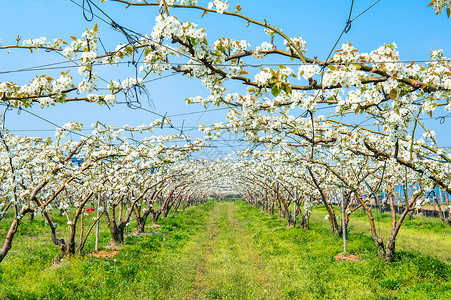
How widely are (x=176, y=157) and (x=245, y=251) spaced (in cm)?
528

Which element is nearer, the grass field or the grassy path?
the grass field

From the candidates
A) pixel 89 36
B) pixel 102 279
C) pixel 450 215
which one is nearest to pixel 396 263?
pixel 102 279

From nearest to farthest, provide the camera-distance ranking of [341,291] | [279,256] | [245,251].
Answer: [341,291]
[279,256]
[245,251]

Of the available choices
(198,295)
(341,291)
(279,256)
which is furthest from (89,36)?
(279,256)

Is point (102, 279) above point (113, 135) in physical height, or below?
below

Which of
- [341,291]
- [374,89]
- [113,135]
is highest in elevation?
[113,135]

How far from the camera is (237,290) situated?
8109mm

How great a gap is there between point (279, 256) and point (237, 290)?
177 inches

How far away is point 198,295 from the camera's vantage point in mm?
8000

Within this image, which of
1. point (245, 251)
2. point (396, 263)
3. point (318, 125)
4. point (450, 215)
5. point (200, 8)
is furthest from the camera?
point (450, 215)

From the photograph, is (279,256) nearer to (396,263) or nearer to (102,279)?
(396,263)

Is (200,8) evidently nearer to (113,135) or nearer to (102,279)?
(113,135)

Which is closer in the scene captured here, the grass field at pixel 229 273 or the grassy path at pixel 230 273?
the grass field at pixel 229 273

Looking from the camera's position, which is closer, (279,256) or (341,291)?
(341,291)
